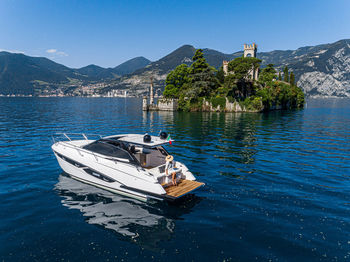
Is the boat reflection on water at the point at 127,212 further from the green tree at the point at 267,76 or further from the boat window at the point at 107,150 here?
the green tree at the point at 267,76

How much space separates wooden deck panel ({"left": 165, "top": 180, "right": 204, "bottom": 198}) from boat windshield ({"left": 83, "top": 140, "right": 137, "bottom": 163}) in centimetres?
250

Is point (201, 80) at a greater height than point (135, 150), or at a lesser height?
greater

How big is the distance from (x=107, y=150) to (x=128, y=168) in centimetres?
207

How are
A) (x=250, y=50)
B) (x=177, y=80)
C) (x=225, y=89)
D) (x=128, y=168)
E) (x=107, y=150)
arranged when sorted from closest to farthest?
(x=128, y=168)
(x=107, y=150)
(x=225, y=89)
(x=177, y=80)
(x=250, y=50)

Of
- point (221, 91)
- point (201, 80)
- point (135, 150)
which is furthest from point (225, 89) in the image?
point (135, 150)

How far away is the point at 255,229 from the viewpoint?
8344mm

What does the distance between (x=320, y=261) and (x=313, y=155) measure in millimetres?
15654

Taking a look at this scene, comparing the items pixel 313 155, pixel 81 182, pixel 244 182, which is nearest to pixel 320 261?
pixel 244 182

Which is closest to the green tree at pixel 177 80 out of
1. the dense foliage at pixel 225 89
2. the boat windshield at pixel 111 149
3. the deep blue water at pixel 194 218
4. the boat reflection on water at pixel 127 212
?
the dense foliage at pixel 225 89

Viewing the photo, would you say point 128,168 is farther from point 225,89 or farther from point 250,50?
point 250,50

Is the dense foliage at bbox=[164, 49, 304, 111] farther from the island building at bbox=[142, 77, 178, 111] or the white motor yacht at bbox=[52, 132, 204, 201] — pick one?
the white motor yacht at bbox=[52, 132, 204, 201]

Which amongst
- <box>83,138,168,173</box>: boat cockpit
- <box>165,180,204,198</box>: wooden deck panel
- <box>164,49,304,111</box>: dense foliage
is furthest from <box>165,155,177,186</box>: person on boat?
<box>164,49,304,111</box>: dense foliage

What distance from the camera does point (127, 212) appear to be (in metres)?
9.60

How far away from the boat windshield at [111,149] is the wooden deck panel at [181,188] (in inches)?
98.5
